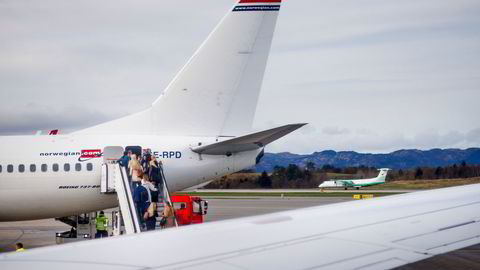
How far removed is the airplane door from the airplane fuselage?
5.2 inches

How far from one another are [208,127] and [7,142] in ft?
21.9

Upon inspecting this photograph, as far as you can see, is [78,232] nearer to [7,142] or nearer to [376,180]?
[7,142]

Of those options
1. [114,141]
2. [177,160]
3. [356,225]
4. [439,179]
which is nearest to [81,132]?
[114,141]

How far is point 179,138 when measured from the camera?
22.6 meters

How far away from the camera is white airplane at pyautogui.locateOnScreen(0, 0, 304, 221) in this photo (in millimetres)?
22094

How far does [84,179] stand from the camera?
72.5ft

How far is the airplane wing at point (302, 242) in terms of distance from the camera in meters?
4.46

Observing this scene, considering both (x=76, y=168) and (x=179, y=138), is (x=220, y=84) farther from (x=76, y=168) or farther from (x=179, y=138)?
(x=76, y=168)

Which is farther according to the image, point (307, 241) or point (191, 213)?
point (191, 213)

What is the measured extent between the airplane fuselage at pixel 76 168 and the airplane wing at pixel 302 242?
1550cm

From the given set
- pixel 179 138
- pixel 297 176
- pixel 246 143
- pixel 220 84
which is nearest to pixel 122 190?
pixel 179 138

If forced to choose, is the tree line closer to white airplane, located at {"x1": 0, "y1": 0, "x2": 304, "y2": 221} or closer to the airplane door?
white airplane, located at {"x1": 0, "y1": 0, "x2": 304, "y2": 221}

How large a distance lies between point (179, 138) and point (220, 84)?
227 centimetres

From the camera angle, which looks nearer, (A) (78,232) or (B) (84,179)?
(B) (84,179)
